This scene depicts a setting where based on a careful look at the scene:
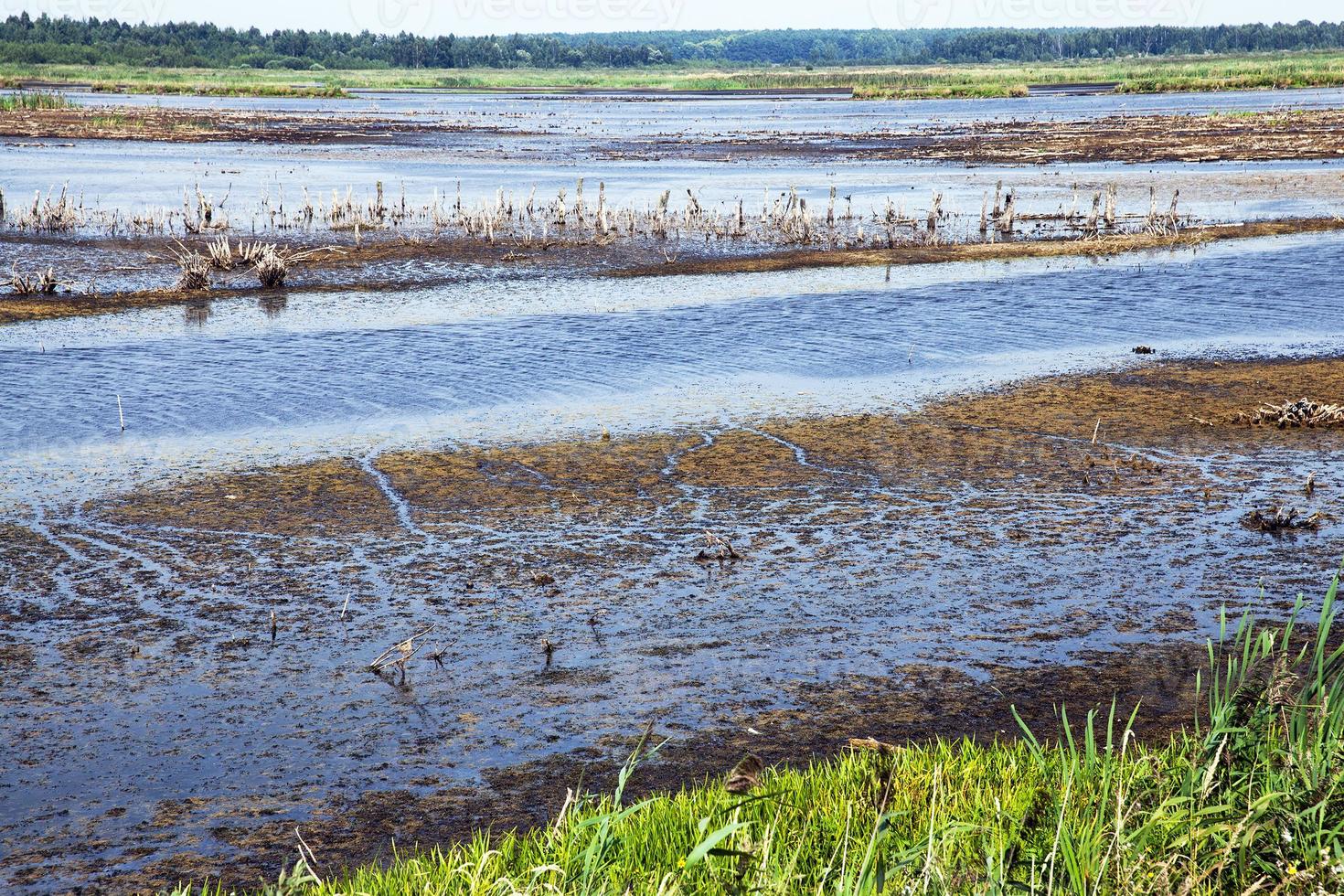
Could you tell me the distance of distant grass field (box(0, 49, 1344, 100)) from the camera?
363ft

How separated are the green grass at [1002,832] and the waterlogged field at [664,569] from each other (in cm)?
3

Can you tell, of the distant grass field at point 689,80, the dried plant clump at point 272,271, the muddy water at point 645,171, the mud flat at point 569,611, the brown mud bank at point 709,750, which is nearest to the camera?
the brown mud bank at point 709,750

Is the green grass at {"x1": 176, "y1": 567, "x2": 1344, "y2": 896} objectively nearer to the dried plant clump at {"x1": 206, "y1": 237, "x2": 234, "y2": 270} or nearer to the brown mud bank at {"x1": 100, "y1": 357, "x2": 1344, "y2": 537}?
the brown mud bank at {"x1": 100, "y1": 357, "x2": 1344, "y2": 537}

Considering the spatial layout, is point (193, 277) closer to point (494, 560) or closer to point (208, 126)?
point (494, 560)

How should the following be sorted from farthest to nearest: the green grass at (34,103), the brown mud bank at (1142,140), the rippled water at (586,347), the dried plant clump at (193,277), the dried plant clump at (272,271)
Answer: the green grass at (34,103)
the brown mud bank at (1142,140)
the dried plant clump at (272,271)
the dried plant clump at (193,277)
the rippled water at (586,347)

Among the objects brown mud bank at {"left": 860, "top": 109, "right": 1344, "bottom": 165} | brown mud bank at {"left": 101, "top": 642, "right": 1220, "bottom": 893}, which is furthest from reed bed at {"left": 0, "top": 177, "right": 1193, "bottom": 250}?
brown mud bank at {"left": 101, "top": 642, "right": 1220, "bottom": 893}

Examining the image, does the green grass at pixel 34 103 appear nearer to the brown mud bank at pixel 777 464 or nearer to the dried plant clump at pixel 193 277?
the dried plant clump at pixel 193 277

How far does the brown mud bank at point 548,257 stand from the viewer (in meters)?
24.2

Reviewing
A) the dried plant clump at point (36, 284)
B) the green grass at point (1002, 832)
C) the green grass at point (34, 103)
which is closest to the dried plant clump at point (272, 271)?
the dried plant clump at point (36, 284)

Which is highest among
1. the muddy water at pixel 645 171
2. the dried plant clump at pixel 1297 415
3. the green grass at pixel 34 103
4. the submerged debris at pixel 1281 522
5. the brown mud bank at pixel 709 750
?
A: the green grass at pixel 34 103

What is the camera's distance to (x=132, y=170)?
159ft

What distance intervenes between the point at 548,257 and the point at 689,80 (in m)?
153

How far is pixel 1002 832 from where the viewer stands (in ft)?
15.9

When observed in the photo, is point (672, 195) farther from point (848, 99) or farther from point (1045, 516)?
point (848, 99)
